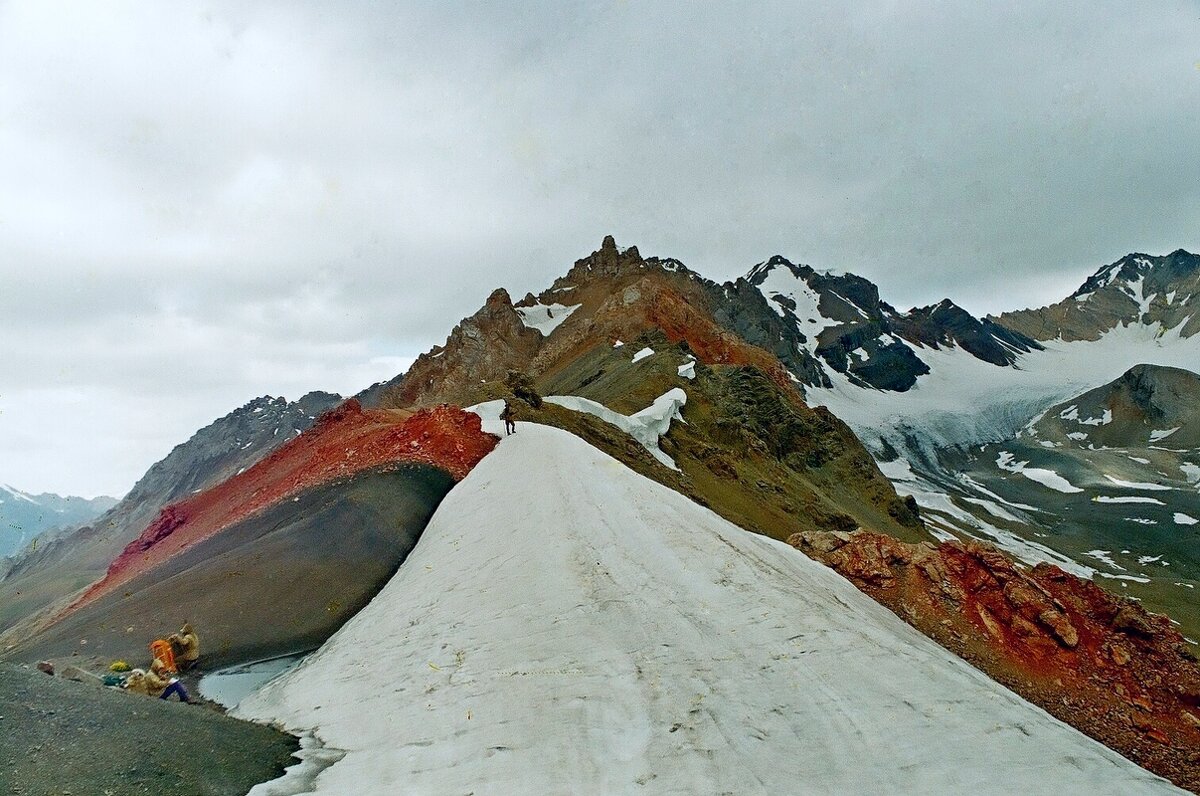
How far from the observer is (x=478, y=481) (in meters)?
A: 25.2

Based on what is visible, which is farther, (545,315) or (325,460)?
(545,315)

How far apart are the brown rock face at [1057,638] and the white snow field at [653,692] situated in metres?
1.77

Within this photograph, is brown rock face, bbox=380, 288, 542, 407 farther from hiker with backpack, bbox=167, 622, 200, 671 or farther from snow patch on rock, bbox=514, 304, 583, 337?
hiker with backpack, bbox=167, 622, 200, 671

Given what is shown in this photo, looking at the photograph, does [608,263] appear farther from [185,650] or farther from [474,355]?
[185,650]

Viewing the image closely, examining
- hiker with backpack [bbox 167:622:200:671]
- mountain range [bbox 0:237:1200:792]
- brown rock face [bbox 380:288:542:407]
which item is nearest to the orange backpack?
hiker with backpack [bbox 167:622:200:671]

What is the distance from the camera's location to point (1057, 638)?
15.1 m

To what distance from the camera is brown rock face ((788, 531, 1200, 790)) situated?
12.9 metres

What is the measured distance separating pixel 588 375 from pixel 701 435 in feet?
87.6

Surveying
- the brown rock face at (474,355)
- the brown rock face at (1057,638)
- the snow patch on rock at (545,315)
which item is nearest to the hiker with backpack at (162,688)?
the brown rock face at (1057,638)

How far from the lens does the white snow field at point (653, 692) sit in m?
7.95

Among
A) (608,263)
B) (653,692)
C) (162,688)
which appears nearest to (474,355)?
(608,263)

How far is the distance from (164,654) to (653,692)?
10.9 meters

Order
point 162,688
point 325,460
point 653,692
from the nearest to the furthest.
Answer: point 653,692 < point 162,688 < point 325,460

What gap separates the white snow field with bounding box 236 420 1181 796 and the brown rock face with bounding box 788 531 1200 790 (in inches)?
69.6
